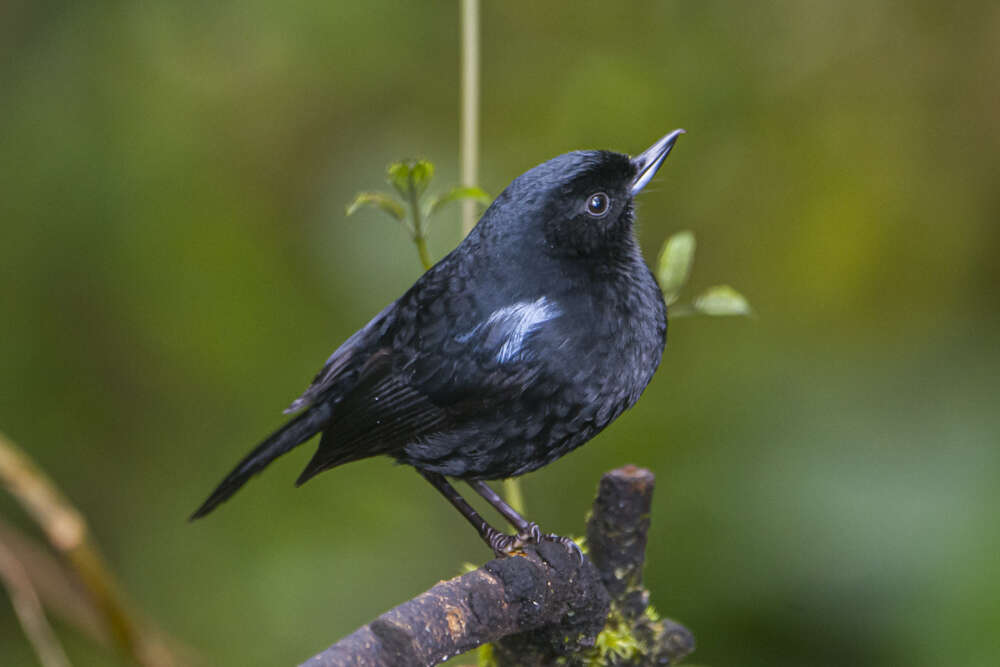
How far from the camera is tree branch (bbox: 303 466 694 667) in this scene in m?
1.83

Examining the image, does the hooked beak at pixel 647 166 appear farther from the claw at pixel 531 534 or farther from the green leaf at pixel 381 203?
the claw at pixel 531 534

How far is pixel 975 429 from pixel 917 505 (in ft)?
1.31

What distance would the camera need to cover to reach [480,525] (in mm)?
2873

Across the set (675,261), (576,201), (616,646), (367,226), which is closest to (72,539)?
(616,646)

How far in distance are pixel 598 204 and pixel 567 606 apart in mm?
958

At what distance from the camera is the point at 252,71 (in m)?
4.50

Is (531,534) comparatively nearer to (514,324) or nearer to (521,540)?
(521,540)

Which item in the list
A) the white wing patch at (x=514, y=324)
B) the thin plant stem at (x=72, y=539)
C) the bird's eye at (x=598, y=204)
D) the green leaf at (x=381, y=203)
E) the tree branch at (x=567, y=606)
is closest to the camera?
the tree branch at (x=567, y=606)

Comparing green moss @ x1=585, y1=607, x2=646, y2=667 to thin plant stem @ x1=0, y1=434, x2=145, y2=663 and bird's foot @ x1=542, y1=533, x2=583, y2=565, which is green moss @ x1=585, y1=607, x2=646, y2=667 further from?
thin plant stem @ x1=0, y1=434, x2=145, y2=663

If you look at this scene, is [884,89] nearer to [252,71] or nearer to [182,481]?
[252,71]

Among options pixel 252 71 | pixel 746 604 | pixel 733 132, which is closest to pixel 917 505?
pixel 746 604

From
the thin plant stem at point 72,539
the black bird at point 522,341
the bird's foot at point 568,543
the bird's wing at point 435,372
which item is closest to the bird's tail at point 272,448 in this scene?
Result: the black bird at point 522,341

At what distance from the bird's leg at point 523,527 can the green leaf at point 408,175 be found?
2.73 feet

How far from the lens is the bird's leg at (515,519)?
2.65 metres
